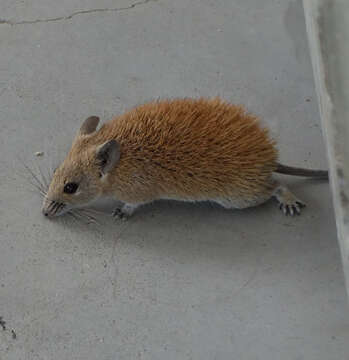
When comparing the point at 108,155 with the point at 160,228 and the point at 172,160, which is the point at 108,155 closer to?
the point at 172,160

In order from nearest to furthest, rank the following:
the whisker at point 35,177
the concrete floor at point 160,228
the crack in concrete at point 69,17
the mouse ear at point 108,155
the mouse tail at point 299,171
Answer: the concrete floor at point 160,228 → the mouse ear at point 108,155 → the mouse tail at point 299,171 → the whisker at point 35,177 → the crack in concrete at point 69,17

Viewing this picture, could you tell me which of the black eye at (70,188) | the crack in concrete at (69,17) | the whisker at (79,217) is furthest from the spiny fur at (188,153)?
the crack in concrete at (69,17)

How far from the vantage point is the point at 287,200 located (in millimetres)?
3211

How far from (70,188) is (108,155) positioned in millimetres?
248

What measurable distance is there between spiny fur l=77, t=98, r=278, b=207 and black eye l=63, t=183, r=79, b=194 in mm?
101

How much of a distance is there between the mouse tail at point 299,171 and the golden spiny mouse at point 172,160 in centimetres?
3

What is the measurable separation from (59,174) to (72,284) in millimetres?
488

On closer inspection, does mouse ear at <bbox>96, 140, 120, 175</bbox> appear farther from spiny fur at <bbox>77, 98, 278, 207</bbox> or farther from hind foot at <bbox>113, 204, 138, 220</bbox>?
hind foot at <bbox>113, 204, 138, 220</bbox>

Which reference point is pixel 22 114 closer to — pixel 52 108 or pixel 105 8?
pixel 52 108

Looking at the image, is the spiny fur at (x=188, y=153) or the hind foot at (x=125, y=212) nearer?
the spiny fur at (x=188, y=153)

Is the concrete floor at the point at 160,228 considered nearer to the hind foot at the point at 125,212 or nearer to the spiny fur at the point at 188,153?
the hind foot at the point at 125,212

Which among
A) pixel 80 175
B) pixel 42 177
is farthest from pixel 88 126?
pixel 42 177

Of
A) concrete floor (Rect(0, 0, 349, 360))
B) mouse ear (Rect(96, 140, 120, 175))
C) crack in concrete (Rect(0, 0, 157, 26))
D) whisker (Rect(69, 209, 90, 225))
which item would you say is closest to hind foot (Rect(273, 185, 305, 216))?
concrete floor (Rect(0, 0, 349, 360))

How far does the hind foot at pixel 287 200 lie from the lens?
3211 mm
